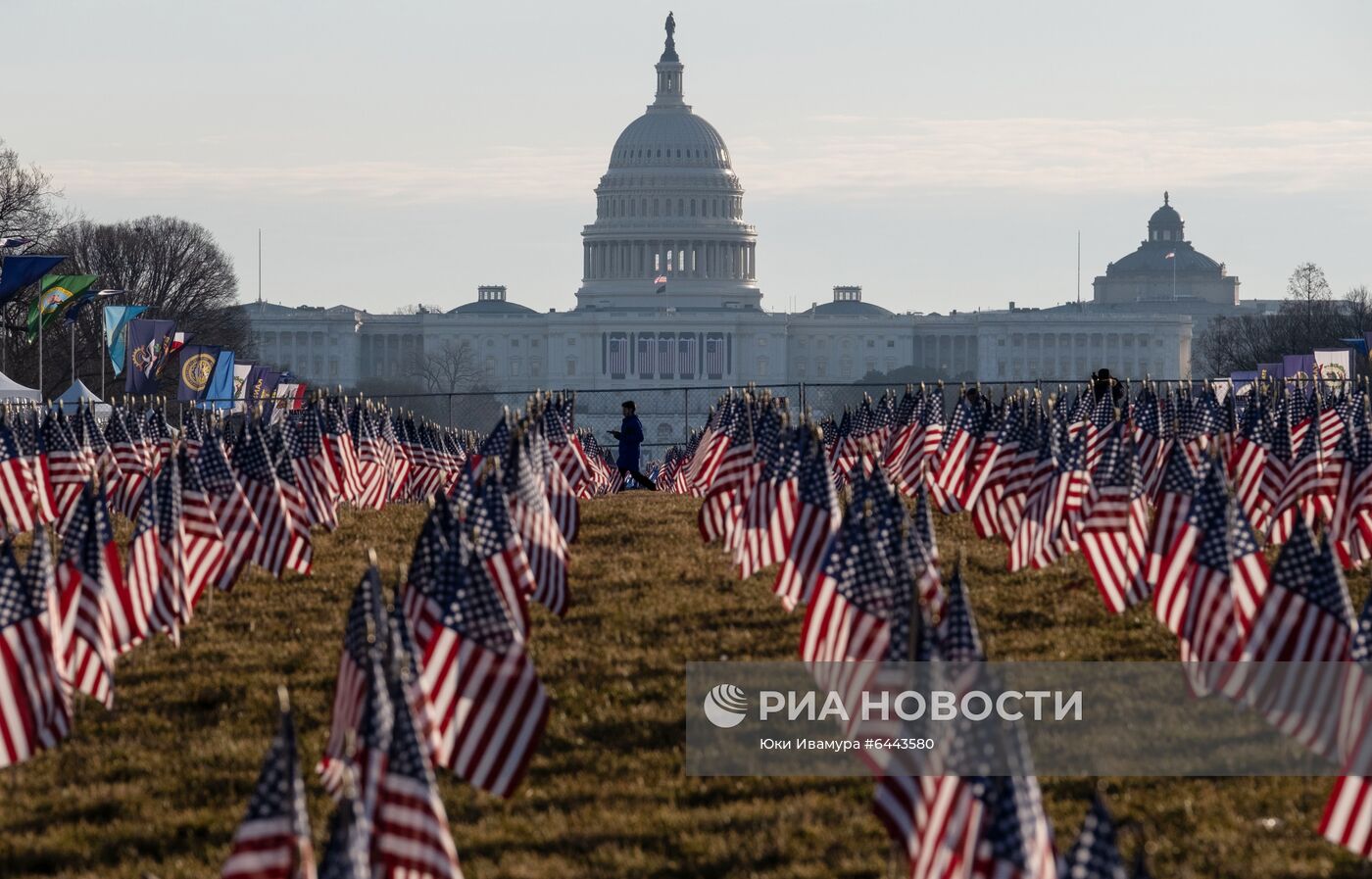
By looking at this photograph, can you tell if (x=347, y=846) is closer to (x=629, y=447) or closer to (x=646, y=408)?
(x=629, y=447)

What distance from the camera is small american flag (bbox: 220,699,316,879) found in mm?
8820

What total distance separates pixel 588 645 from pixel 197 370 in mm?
37884

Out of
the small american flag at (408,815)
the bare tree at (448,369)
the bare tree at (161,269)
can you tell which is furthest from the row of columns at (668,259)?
the small american flag at (408,815)

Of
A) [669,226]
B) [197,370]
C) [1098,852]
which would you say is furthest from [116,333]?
[669,226]

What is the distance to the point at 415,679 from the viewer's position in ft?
37.9

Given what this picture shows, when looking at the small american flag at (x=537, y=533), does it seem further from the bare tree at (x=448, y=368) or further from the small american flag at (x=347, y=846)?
the bare tree at (x=448, y=368)

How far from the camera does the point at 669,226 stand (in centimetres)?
A: 17475

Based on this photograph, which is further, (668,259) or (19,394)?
(668,259)

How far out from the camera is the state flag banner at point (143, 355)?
52938 millimetres

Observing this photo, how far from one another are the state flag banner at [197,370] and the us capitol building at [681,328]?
333ft

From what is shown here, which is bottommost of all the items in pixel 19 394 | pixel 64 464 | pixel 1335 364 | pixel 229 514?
pixel 229 514

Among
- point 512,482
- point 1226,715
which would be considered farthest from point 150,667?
point 1226,715

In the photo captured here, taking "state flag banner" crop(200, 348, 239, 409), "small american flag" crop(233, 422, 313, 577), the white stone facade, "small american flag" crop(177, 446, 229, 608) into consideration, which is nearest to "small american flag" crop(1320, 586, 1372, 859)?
"small american flag" crop(177, 446, 229, 608)

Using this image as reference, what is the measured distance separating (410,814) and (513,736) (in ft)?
9.15
